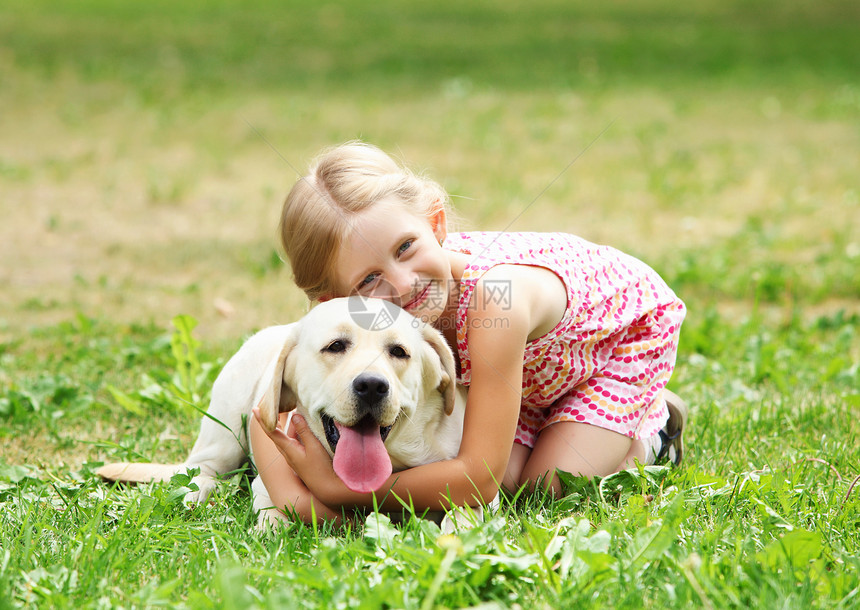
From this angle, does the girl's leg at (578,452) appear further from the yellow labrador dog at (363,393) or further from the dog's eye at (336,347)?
the dog's eye at (336,347)

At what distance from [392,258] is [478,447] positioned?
26.7 inches

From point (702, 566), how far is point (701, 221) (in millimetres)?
5803

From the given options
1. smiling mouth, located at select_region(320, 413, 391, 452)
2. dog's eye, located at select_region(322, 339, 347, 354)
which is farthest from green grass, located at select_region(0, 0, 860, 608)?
dog's eye, located at select_region(322, 339, 347, 354)

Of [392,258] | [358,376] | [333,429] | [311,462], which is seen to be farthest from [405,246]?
[311,462]

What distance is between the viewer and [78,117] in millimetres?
11641

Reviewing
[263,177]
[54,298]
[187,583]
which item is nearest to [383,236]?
[187,583]

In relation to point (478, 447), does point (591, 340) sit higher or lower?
higher

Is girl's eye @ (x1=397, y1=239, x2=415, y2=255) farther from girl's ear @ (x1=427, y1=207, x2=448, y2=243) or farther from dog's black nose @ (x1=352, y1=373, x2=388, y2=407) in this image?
dog's black nose @ (x1=352, y1=373, x2=388, y2=407)

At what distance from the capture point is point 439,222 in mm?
3166

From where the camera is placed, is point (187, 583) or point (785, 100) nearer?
point (187, 583)

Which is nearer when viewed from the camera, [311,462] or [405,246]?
[311,462]

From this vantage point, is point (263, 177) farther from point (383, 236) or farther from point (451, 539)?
point (451, 539)

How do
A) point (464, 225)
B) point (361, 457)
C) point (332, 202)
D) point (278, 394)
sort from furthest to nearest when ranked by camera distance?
1. point (464, 225)
2. point (332, 202)
3. point (278, 394)
4. point (361, 457)

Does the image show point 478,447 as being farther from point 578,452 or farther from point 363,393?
point 578,452
